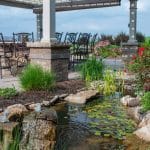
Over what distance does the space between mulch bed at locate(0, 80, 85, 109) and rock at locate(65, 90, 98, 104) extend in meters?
0.36

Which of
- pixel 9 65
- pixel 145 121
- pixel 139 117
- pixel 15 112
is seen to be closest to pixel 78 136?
pixel 145 121

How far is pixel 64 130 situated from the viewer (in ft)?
17.6

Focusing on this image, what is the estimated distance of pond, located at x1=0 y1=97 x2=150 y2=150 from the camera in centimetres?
476

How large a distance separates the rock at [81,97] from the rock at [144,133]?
2.17 meters

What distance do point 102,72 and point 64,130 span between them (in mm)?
4082

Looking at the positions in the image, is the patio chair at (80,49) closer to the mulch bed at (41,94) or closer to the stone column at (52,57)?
the stone column at (52,57)

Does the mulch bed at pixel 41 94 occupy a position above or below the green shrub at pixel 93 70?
below

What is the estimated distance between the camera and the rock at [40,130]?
4.08 meters

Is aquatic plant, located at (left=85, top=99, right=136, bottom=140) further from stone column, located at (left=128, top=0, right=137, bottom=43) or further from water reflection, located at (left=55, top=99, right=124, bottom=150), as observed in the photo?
stone column, located at (left=128, top=0, right=137, bottom=43)

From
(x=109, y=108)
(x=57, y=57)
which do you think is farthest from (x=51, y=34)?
(x=109, y=108)

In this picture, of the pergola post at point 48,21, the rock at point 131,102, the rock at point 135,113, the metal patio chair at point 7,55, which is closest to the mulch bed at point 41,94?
the pergola post at point 48,21

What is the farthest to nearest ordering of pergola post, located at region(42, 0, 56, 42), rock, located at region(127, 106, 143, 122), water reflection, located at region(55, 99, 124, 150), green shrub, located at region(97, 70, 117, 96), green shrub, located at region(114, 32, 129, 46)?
green shrub, located at region(114, 32, 129, 46)
pergola post, located at region(42, 0, 56, 42)
green shrub, located at region(97, 70, 117, 96)
rock, located at region(127, 106, 143, 122)
water reflection, located at region(55, 99, 124, 150)

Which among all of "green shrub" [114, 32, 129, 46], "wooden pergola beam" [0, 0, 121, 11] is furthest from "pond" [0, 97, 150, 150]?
"green shrub" [114, 32, 129, 46]

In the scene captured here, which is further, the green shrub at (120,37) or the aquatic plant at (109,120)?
the green shrub at (120,37)
